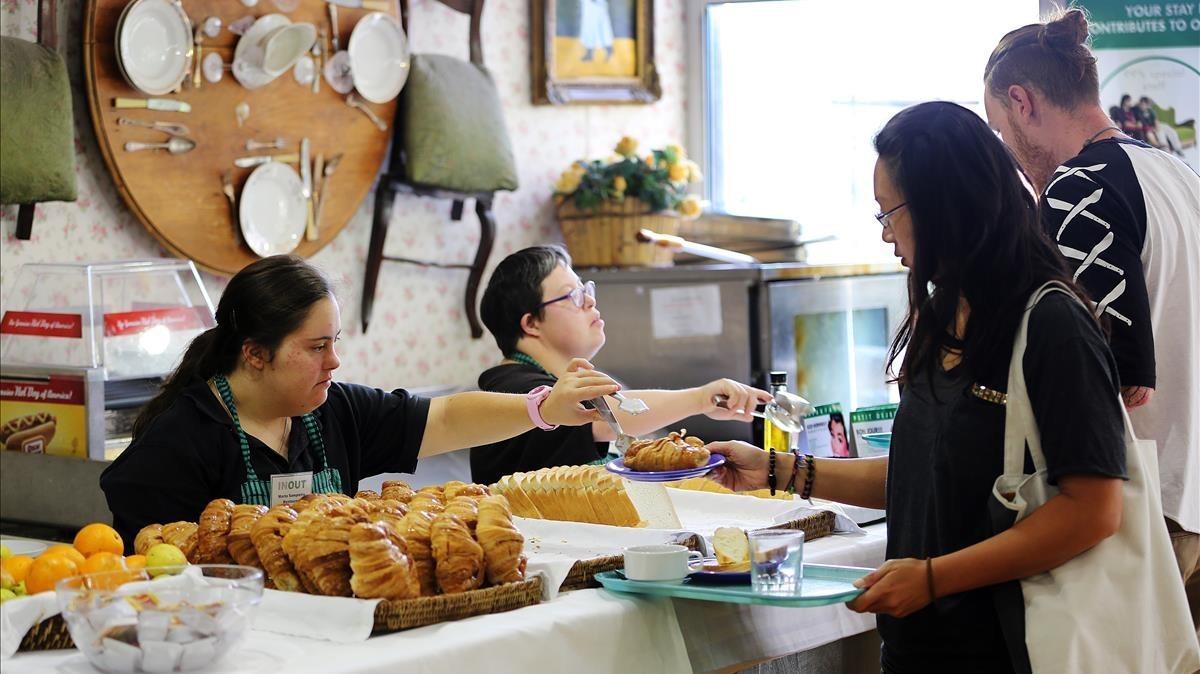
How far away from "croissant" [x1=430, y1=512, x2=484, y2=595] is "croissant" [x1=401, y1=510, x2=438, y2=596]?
13 mm

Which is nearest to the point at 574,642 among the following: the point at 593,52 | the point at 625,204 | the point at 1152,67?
the point at 1152,67

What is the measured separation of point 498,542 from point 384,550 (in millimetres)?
178

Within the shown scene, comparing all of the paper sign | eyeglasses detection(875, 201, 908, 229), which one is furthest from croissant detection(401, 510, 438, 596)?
the paper sign

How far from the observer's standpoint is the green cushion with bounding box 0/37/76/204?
336cm

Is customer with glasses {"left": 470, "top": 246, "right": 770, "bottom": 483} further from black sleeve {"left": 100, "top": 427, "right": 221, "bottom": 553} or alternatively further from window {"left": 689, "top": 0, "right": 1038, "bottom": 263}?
window {"left": 689, "top": 0, "right": 1038, "bottom": 263}

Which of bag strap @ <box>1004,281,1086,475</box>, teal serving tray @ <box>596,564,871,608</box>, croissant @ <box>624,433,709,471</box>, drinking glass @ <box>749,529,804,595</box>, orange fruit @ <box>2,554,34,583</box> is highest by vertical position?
bag strap @ <box>1004,281,1086,475</box>

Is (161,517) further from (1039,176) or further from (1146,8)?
(1146,8)

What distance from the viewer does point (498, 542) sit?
197cm

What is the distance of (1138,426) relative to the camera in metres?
2.54

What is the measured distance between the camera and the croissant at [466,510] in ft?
6.56

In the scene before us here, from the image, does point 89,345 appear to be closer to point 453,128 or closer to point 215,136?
point 215,136

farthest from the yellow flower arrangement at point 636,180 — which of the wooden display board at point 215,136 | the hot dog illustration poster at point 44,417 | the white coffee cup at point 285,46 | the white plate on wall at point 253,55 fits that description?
the hot dog illustration poster at point 44,417

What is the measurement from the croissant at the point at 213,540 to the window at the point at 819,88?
3782 millimetres

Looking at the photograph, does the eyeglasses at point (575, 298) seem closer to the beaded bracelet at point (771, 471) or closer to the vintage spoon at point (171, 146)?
the beaded bracelet at point (771, 471)
